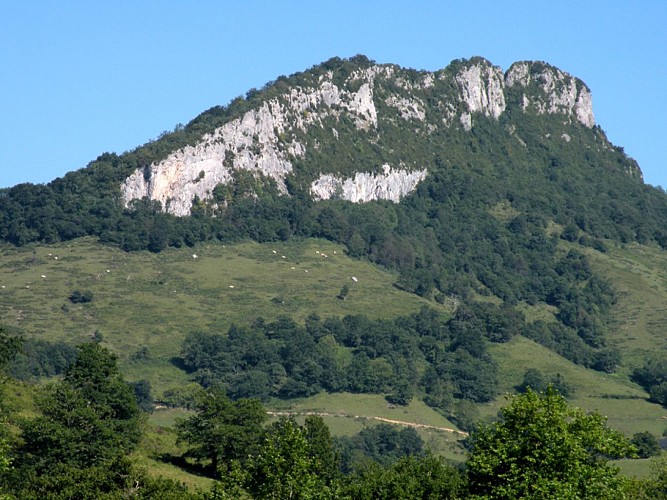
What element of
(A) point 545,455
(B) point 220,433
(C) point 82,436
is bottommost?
(B) point 220,433

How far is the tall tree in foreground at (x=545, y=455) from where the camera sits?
183 feet

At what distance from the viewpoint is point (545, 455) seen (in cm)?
5653

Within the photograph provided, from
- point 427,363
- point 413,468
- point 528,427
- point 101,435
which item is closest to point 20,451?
point 101,435

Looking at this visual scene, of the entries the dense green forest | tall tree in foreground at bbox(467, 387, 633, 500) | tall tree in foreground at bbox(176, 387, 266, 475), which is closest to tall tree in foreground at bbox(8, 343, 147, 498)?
the dense green forest

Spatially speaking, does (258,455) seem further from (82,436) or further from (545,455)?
(545,455)

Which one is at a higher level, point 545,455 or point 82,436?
point 545,455

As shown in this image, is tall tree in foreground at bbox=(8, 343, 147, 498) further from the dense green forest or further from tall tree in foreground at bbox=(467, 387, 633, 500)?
tall tree in foreground at bbox=(467, 387, 633, 500)

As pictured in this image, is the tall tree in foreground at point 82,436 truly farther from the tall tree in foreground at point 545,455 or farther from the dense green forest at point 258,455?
the tall tree in foreground at point 545,455

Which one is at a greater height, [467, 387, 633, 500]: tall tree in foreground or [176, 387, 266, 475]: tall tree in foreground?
[467, 387, 633, 500]: tall tree in foreground

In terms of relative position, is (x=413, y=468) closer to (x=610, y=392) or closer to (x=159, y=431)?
(x=159, y=431)

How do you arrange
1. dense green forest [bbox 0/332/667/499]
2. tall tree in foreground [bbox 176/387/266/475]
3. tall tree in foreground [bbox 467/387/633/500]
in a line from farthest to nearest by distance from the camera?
tall tree in foreground [bbox 176/387/266/475] → dense green forest [bbox 0/332/667/499] → tall tree in foreground [bbox 467/387/633/500]

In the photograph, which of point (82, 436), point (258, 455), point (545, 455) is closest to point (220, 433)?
point (82, 436)

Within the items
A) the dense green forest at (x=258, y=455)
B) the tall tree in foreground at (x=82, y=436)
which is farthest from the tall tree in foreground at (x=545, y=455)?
the tall tree in foreground at (x=82, y=436)

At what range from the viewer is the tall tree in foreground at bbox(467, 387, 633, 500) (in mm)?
55812
